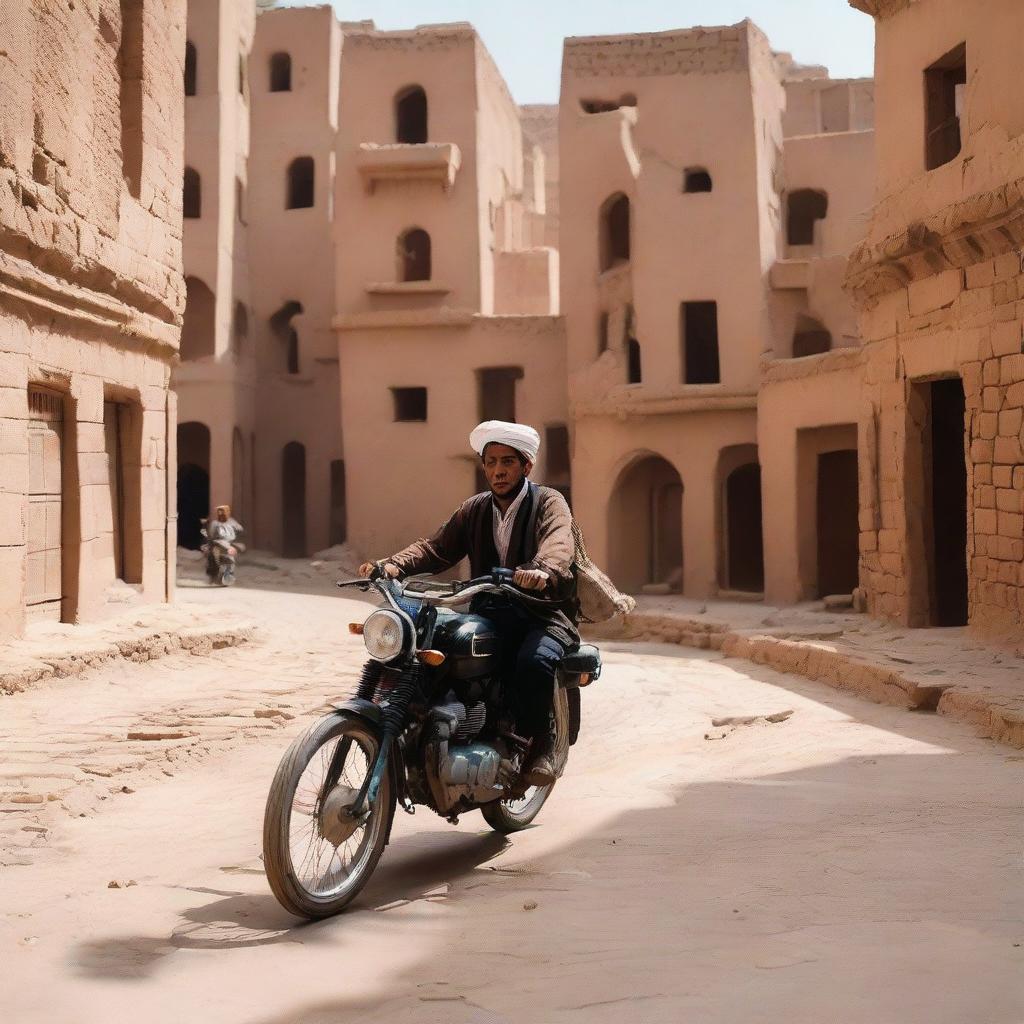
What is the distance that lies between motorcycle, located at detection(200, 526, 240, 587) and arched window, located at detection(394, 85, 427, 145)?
406 inches

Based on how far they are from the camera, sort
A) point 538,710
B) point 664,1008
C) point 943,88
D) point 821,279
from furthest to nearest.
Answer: point 821,279 < point 943,88 < point 538,710 < point 664,1008

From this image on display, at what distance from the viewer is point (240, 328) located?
2955cm

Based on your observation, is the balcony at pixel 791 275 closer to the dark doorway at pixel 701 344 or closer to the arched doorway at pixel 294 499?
the dark doorway at pixel 701 344

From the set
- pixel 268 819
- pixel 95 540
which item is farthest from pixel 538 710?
pixel 95 540

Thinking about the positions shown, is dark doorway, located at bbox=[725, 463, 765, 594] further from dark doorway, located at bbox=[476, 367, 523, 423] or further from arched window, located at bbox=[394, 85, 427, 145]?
arched window, located at bbox=[394, 85, 427, 145]

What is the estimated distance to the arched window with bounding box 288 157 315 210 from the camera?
30.7m

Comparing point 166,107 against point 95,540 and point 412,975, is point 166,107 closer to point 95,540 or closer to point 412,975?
point 95,540

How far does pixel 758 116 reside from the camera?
23.6 metres

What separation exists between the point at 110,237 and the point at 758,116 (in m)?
15.3

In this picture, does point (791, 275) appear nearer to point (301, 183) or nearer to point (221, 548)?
point (221, 548)

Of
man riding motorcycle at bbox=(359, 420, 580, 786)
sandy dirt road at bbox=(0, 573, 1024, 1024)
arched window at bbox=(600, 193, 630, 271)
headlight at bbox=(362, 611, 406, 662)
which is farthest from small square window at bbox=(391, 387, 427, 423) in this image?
headlight at bbox=(362, 611, 406, 662)

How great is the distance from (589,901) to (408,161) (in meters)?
23.5

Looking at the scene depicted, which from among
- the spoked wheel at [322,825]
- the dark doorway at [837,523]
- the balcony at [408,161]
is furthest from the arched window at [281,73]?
the spoked wheel at [322,825]

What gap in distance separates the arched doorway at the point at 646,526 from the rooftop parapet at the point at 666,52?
7.20m
